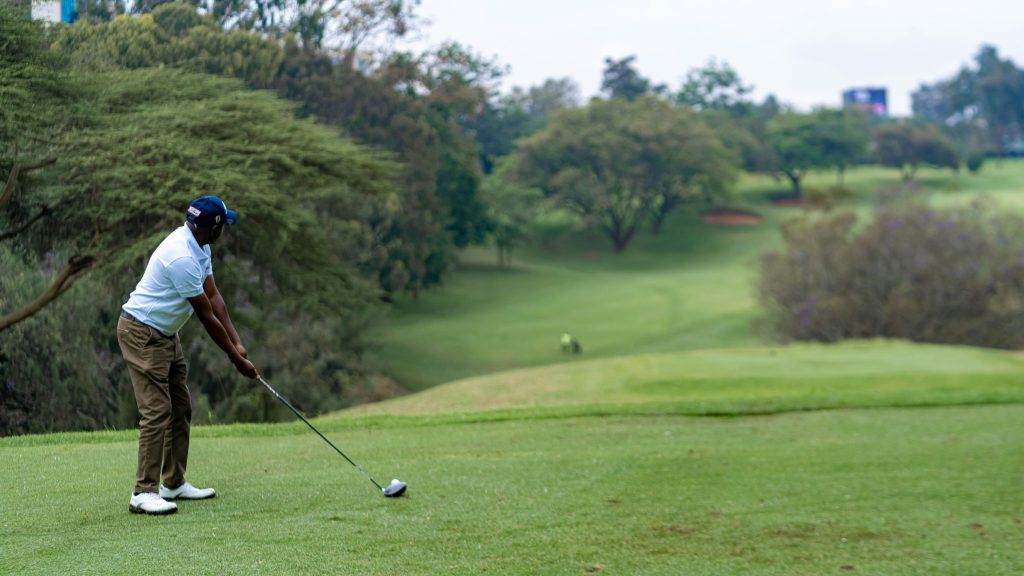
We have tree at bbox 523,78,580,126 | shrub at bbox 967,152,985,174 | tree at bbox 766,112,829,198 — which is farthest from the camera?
tree at bbox 523,78,580,126

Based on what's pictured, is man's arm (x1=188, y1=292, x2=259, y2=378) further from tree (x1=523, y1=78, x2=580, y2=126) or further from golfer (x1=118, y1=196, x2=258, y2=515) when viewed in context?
tree (x1=523, y1=78, x2=580, y2=126)

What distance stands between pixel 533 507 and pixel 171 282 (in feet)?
9.31

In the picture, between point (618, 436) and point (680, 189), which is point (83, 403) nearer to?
point (618, 436)

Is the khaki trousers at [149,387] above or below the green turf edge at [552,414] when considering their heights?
above

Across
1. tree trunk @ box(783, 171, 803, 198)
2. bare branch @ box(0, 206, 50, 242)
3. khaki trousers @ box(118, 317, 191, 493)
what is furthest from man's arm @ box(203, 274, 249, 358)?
tree trunk @ box(783, 171, 803, 198)

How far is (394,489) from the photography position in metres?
7.80

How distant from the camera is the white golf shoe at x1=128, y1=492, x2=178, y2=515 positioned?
6961 mm

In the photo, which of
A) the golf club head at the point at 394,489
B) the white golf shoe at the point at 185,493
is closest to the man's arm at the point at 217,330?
the white golf shoe at the point at 185,493

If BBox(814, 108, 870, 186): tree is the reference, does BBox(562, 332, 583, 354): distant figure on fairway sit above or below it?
below

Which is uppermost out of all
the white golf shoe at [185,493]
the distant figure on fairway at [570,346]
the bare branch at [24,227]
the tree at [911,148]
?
the tree at [911,148]

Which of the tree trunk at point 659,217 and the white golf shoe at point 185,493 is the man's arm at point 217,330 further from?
the tree trunk at point 659,217

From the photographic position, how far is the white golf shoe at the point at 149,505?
6.96 metres

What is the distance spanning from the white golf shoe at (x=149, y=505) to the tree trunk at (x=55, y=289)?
10.7m

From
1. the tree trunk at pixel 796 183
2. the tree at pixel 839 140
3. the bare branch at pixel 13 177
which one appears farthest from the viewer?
the tree trunk at pixel 796 183
